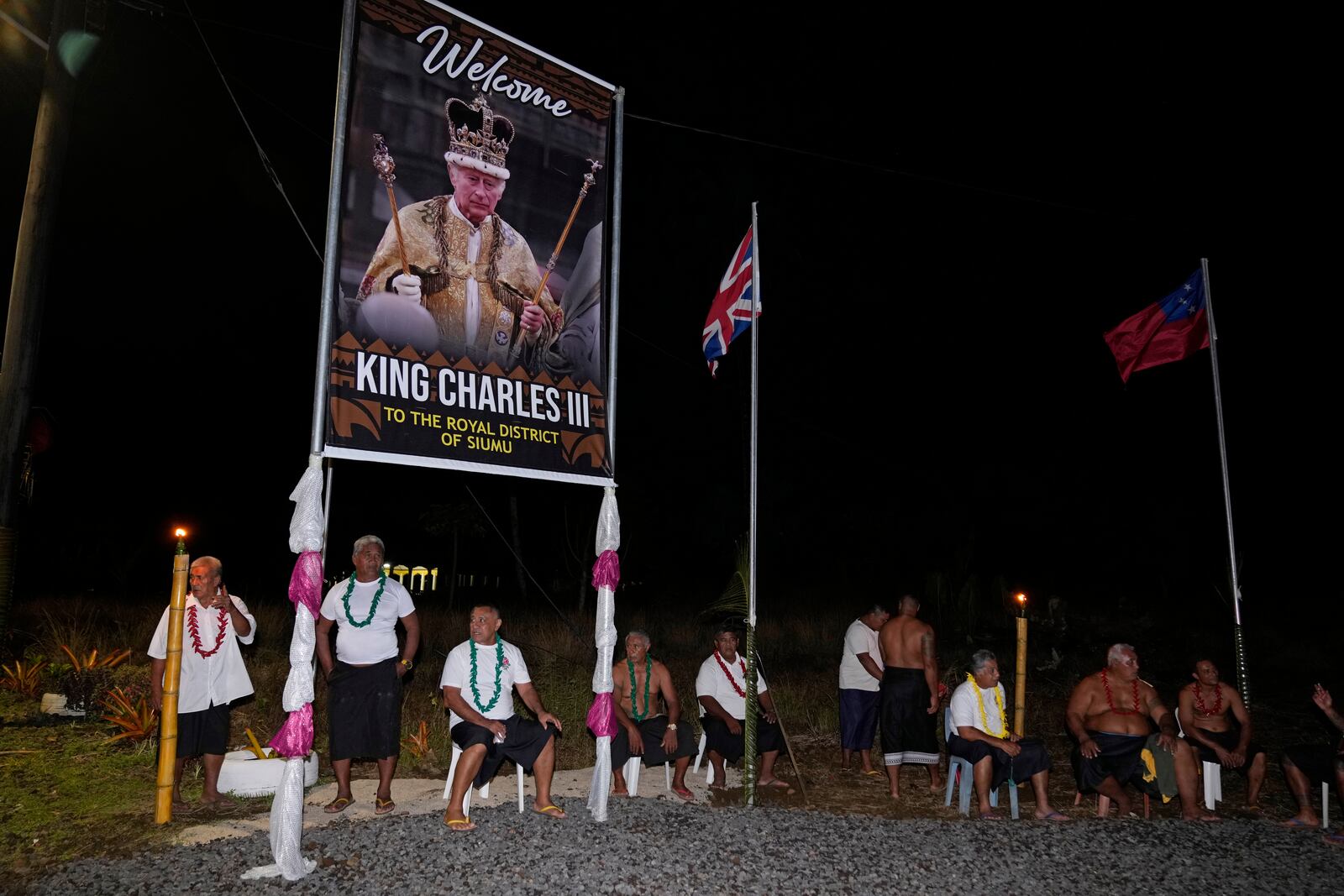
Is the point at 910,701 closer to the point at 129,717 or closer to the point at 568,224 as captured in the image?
the point at 568,224

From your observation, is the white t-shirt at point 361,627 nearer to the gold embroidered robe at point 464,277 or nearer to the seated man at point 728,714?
the gold embroidered robe at point 464,277

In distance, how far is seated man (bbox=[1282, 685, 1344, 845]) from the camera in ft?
22.3

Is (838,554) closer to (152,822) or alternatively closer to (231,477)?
(231,477)

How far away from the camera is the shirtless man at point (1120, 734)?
700 cm

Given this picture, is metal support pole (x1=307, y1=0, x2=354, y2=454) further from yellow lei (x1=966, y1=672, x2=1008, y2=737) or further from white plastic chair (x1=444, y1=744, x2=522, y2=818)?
yellow lei (x1=966, y1=672, x2=1008, y2=737)

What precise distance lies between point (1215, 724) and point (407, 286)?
24.1 feet

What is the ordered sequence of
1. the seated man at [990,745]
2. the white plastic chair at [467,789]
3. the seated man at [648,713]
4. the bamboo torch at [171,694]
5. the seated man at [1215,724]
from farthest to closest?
the seated man at [1215,724]
the seated man at [648,713]
the seated man at [990,745]
the white plastic chair at [467,789]
the bamboo torch at [171,694]

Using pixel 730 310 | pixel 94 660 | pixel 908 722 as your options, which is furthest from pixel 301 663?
pixel 94 660

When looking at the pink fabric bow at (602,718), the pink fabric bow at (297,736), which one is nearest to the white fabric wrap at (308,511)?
the pink fabric bow at (297,736)

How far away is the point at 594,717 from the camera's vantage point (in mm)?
6461

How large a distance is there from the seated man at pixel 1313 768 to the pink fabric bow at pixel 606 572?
543 centimetres

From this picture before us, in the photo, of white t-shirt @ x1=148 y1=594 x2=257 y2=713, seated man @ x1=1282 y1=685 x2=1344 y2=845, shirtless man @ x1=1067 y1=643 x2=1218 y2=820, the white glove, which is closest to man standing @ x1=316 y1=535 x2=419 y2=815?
white t-shirt @ x1=148 y1=594 x2=257 y2=713

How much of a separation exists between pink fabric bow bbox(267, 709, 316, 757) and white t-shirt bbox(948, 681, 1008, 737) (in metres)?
4.76

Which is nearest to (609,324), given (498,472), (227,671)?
(498,472)
